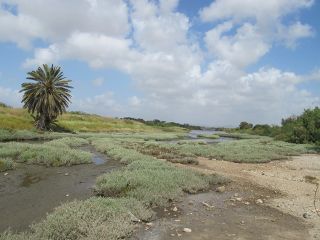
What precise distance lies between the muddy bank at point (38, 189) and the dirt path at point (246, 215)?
13.7 feet

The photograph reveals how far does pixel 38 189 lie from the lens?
16.0m

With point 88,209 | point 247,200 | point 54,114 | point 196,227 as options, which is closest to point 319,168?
point 247,200

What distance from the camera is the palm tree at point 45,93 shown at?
57197mm

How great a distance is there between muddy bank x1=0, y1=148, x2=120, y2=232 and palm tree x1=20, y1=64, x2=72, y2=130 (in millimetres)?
36747

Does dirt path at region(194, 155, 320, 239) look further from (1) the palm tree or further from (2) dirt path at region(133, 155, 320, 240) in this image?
(1) the palm tree

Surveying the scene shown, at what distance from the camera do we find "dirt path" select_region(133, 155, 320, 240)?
10.2 m

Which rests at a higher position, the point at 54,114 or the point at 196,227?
the point at 54,114

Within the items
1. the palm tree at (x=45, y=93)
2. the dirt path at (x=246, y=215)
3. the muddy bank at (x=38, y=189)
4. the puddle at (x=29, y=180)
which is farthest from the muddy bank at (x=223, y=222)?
the palm tree at (x=45, y=93)

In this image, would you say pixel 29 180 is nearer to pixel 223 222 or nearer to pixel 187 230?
pixel 187 230

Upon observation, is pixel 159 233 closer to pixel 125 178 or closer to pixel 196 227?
pixel 196 227

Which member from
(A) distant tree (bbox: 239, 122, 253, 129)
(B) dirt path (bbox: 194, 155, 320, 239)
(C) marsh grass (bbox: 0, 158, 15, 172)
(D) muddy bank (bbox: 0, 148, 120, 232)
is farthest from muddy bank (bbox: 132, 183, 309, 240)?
(A) distant tree (bbox: 239, 122, 253, 129)

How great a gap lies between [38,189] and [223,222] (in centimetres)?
893

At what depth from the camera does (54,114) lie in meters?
59.6

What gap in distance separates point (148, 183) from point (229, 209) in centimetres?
373
